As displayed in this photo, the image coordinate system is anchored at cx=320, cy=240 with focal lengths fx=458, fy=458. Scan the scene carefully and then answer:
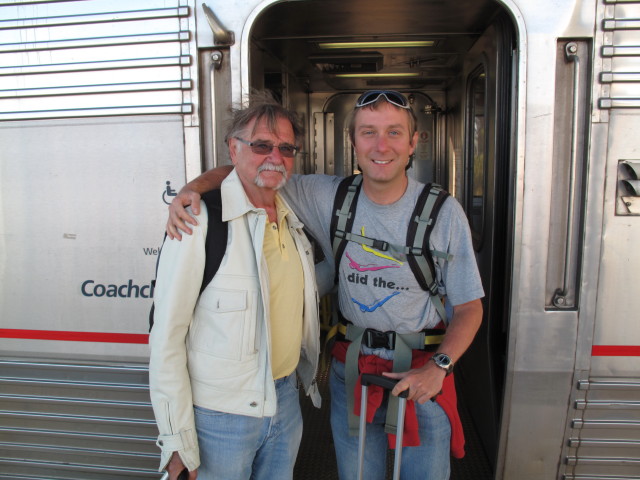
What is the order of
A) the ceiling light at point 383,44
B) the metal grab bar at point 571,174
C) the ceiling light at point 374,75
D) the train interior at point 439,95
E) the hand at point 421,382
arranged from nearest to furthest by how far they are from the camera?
the hand at point 421,382, the metal grab bar at point 571,174, the train interior at point 439,95, the ceiling light at point 383,44, the ceiling light at point 374,75

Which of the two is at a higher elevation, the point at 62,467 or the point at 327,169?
the point at 327,169

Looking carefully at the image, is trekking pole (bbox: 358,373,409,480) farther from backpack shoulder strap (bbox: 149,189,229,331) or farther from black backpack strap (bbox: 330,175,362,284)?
backpack shoulder strap (bbox: 149,189,229,331)

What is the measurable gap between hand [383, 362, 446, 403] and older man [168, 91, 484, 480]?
0.07m

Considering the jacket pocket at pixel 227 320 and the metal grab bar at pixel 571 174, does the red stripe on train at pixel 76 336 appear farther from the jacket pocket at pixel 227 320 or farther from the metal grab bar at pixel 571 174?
the metal grab bar at pixel 571 174

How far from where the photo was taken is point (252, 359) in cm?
136

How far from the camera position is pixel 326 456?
250 cm

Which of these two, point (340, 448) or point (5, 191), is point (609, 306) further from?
point (5, 191)

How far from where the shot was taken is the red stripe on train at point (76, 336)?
6.63ft

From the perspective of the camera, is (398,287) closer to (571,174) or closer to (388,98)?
(388,98)

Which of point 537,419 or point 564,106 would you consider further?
point 537,419

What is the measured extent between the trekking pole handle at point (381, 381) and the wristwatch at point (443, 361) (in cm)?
14

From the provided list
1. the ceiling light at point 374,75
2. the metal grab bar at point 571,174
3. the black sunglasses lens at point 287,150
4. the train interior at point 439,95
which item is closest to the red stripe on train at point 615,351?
the metal grab bar at point 571,174

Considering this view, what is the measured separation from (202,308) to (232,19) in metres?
1.22

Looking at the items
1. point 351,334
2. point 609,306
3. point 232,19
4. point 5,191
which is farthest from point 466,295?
point 5,191
